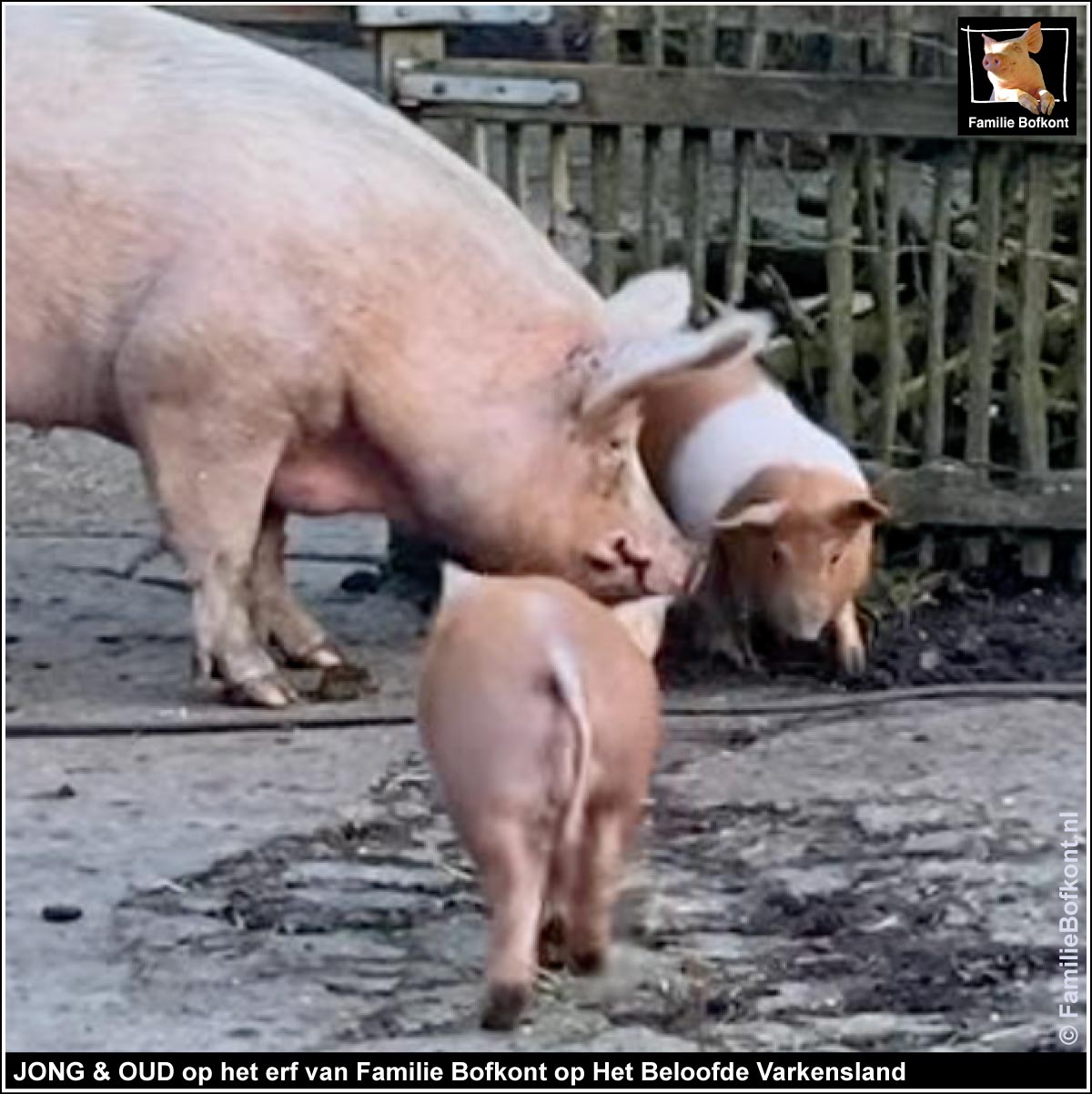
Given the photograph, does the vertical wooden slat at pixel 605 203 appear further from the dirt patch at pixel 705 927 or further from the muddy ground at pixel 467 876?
the dirt patch at pixel 705 927

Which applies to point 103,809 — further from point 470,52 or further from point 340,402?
point 470,52

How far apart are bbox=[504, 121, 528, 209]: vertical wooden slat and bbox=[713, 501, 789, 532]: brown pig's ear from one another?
888 mm

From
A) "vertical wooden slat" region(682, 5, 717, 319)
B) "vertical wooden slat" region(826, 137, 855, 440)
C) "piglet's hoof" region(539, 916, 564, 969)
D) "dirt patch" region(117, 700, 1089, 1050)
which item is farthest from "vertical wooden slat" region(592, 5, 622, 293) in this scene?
"piglet's hoof" region(539, 916, 564, 969)

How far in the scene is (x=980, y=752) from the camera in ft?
18.5

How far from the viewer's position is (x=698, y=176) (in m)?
6.68

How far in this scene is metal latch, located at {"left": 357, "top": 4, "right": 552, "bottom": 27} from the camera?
672cm

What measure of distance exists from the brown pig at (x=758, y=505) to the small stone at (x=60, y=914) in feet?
5.70

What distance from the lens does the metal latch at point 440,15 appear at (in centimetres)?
672

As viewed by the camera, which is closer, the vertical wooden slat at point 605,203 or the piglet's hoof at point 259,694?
the piglet's hoof at point 259,694

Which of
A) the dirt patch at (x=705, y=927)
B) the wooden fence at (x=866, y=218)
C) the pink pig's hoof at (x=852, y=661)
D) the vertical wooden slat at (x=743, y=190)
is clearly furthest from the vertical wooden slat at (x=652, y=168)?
the dirt patch at (x=705, y=927)

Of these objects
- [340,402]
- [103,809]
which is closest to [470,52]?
[340,402]

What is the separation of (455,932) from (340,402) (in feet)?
5.00

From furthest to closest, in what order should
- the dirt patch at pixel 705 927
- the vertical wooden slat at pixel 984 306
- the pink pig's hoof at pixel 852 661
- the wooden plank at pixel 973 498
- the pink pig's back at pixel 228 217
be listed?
the wooden plank at pixel 973 498 < the vertical wooden slat at pixel 984 306 < the pink pig's hoof at pixel 852 661 < the pink pig's back at pixel 228 217 < the dirt patch at pixel 705 927

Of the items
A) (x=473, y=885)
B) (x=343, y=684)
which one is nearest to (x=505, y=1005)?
(x=473, y=885)
